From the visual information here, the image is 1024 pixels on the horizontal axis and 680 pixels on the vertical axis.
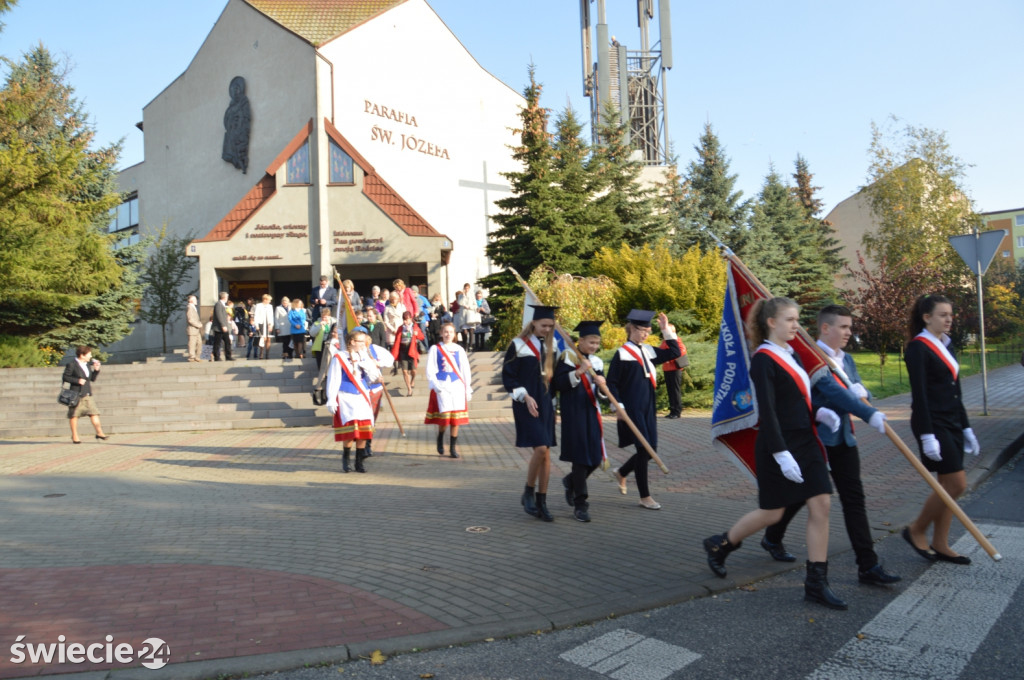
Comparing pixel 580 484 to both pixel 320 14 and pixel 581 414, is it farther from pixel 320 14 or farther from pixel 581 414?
pixel 320 14

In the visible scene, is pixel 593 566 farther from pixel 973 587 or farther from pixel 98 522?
pixel 98 522

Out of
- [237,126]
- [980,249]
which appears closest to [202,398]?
[980,249]

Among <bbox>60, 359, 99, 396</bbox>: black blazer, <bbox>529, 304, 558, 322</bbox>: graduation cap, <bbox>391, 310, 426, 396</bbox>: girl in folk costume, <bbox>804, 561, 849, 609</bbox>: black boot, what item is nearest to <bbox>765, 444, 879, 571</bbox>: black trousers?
<bbox>804, 561, 849, 609</bbox>: black boot

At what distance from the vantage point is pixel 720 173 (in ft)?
112

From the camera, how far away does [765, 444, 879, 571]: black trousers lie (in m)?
4.78

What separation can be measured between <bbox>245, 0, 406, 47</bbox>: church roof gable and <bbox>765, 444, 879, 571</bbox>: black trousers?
101ft

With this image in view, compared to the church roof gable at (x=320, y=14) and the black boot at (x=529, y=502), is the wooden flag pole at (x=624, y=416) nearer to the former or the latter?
the black boot at (x=529, y=502)

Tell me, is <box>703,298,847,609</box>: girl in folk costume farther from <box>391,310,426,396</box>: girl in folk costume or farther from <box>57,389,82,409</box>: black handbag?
<box>57,389,82,409</box>: black handbag

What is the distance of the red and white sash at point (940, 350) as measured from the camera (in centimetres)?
521

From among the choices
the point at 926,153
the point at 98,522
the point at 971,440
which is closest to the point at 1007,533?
the point at 971,440

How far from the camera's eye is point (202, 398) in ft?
56.9

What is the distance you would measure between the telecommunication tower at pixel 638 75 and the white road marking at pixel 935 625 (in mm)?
46545

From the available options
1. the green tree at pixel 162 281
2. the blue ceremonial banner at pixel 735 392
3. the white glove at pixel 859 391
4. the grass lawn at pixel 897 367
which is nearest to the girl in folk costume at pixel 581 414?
the blue ceremonial banner at pixel 735 392

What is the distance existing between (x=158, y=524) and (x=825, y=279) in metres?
36.5
